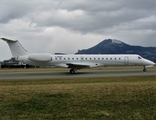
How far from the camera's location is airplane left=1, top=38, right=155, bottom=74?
30.2 metres

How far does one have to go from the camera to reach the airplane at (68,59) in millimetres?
30156

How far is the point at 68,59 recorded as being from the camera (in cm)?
3103

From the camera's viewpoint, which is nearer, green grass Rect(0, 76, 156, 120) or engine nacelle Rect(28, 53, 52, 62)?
green grass Rect(0, 76, 156, 120)

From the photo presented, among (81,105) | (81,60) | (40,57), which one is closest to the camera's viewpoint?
(81,105)

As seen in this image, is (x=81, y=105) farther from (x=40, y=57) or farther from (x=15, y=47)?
(x=15, y=47)

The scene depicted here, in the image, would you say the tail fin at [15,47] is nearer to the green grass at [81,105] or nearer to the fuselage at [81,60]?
the fuselage at [81,60]

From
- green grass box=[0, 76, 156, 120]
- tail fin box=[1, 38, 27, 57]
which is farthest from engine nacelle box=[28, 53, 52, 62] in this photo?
green grass box=[0, 76, 156, 120]

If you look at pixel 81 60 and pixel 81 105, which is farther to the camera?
pixel 81 60

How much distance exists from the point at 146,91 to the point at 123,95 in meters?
1.49

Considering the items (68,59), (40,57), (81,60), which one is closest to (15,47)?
(40,57)

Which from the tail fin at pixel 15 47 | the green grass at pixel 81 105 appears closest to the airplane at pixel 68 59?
the tail fin at pixel 15 47

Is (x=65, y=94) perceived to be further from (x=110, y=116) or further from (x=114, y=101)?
(x=110, y=116)

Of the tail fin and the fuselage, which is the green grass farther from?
the tail fin

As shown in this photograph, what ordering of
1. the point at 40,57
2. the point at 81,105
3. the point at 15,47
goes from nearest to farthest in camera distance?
the point at 81,105 → the point at 40,57 → the point at 15,47
